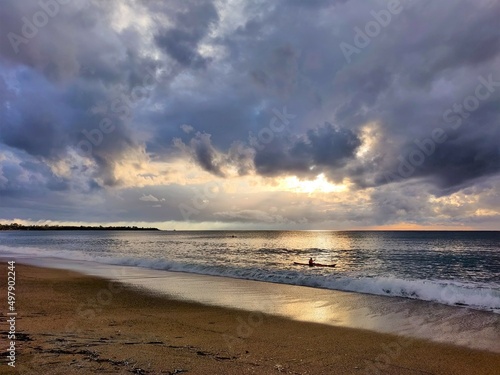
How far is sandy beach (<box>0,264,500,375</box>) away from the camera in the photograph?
633 centimetres

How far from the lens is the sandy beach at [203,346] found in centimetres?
633

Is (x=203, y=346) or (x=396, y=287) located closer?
(x=203, y=346)

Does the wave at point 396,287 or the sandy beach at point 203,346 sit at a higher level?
the sandy beach at point 203,346

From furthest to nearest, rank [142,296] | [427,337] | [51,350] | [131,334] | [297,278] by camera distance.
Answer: [297,278] → [142,296] → [427,337] → [131,334] → [51,350]

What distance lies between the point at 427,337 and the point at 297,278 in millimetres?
11765

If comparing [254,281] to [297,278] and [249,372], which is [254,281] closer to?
[297,278]

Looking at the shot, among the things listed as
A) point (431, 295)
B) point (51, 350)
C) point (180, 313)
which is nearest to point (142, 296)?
point (180, 313)

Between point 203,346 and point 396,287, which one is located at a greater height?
point 203,346

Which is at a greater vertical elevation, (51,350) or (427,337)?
(51,350)

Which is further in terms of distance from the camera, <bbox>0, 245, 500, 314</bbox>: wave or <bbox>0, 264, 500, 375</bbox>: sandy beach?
<bbox>0, 245, 500, 314</bbox>: wave

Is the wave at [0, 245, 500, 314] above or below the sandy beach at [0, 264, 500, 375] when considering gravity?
below

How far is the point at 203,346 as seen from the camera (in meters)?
7.70

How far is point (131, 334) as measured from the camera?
333 inches

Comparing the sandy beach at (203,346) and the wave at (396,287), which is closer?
the sandy beach at (203,346)
